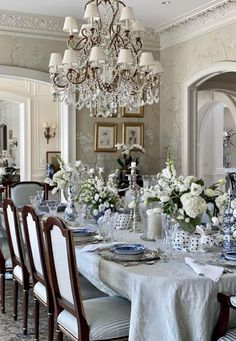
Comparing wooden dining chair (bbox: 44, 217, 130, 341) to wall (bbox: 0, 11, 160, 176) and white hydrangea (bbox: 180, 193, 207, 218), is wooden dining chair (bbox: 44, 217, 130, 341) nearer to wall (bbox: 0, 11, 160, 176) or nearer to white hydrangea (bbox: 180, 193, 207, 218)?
white hydrangea (bbox: 180, 193, 207, 218)

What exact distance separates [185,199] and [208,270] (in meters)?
0.58

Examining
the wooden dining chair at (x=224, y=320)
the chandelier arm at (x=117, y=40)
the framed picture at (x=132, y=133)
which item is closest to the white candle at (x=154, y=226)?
the wooden dining chair at (x=224, y=320)

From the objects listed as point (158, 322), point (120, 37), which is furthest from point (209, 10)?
point (158, 322)

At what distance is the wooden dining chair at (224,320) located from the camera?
2.36m

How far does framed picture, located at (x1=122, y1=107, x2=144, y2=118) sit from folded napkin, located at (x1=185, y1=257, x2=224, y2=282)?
4758mm

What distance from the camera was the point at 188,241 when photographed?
3086 mm

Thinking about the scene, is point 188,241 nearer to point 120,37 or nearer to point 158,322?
point 158,322

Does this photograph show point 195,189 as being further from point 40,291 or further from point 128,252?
point 40,291

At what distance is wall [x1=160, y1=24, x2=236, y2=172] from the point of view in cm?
603

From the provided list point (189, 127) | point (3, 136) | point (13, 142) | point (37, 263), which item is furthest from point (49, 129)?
point (37, 263)

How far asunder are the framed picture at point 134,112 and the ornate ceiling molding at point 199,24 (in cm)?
98

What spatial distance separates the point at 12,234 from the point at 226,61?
3.40 m

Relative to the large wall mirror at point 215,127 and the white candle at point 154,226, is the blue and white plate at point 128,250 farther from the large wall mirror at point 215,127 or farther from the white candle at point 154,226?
the large wall mirror at point 215,127

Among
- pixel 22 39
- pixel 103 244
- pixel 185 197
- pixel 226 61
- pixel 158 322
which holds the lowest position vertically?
pixel 158 322
